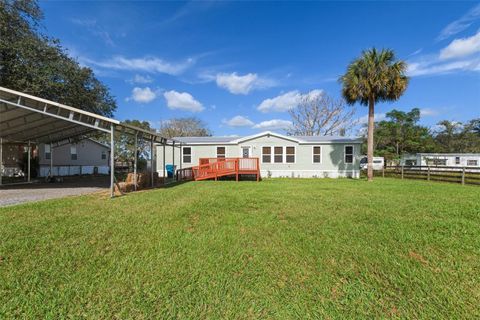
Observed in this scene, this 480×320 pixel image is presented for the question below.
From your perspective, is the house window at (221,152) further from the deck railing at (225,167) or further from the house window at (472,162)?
the house window at (472,162)

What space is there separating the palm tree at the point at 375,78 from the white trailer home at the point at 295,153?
9.79 feet

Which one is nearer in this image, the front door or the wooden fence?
the wooden fence

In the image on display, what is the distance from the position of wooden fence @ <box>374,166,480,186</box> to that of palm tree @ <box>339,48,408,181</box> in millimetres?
3838

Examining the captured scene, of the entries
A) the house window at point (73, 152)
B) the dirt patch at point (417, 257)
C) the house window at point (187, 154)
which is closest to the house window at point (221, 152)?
the house window at point (187, 154)

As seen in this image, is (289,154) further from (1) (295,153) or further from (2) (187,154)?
(2) (187,154)

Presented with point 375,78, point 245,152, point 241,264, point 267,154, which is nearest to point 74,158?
point 245,152

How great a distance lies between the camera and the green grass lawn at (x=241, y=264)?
8.73 ft

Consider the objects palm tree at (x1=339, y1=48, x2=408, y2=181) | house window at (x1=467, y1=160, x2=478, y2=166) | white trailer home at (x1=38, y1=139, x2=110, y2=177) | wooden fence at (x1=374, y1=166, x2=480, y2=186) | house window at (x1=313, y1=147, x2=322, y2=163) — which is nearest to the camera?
wooden fence at (x1=374, y1=166, x2=480, y2=186)

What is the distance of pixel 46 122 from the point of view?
11117 millimetres

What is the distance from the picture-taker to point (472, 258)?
3.60m

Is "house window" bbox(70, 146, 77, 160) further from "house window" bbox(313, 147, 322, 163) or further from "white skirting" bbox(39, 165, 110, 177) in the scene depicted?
"house window" bbox(313, 147, 322, 163)

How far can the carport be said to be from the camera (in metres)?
7.88

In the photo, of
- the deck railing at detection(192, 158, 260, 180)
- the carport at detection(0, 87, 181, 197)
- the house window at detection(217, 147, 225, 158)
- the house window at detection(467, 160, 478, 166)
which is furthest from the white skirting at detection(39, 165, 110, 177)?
the house window at detection(467, 160, 478, 166)

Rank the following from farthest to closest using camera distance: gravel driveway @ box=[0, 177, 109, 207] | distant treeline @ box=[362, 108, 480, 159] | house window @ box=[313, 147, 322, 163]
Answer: distant treeline @ box=[362, 108, 480, 159] → house window @ box=[313, 147, 322, 163] → gravel driveway @ box=[0, 177, 109, 207]
